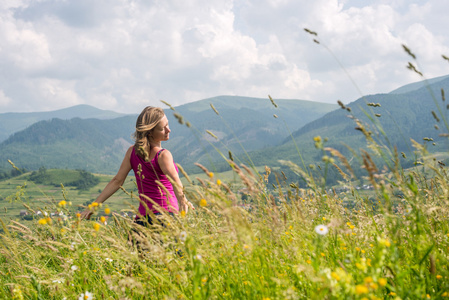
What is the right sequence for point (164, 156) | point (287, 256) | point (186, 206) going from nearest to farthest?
point (287, 256)
point (186, 206)
point (164, 156)

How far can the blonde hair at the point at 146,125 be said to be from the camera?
4.68 metres

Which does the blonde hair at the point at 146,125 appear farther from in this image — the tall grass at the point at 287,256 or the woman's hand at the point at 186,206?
the tall grass at the point at 287,256

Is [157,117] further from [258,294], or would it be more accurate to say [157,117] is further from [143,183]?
[258,294]

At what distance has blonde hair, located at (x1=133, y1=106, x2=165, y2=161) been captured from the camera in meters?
4.68

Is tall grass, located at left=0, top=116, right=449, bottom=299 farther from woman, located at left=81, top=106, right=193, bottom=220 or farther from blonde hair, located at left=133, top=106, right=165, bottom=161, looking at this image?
blonde hair, located at left=133, top=106, right=165, bottom=161

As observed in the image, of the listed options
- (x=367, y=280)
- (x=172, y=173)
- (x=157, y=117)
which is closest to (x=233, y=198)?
(x=367, y=280)

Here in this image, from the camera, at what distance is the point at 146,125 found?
477 centimetres

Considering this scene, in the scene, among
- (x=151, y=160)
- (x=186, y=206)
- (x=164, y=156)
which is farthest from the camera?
(x=151, y=160)

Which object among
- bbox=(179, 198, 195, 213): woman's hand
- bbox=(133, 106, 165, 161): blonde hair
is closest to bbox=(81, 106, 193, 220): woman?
bbox=(133, 106, 165, 161): blonde hair

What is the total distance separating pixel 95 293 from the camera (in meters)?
2.88

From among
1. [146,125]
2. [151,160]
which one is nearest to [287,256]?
[151,160]

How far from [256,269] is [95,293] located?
1.41m

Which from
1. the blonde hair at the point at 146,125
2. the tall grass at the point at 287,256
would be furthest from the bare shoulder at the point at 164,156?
the tall grass at the point at 287,256

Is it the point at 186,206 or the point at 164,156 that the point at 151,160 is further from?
the point at 186,206
